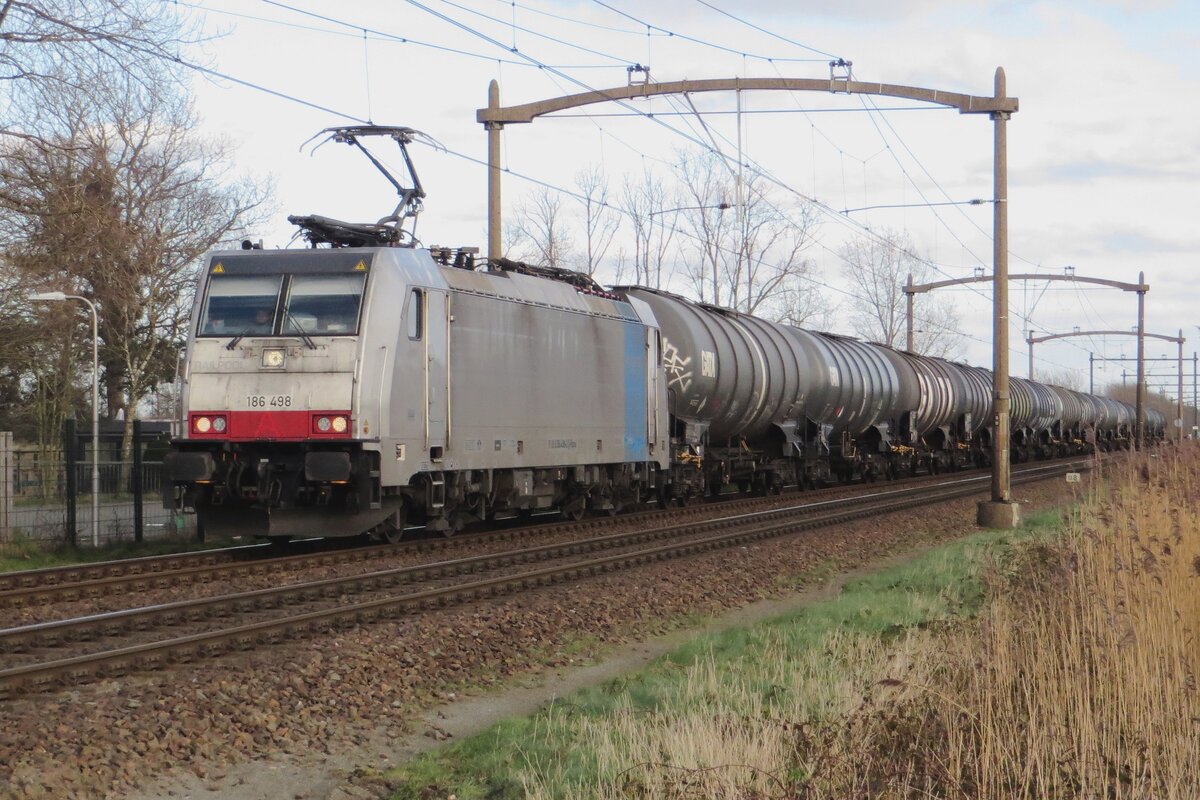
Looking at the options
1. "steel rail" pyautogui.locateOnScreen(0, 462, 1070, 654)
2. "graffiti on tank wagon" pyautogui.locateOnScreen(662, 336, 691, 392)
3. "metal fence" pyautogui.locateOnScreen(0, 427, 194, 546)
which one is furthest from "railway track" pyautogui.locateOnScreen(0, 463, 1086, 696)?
"metal fence" pyautogui.locateOnScreen(0, 427, 194, 546)

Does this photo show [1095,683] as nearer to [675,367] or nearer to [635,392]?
[635,392]

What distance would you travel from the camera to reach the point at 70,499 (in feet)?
53.0

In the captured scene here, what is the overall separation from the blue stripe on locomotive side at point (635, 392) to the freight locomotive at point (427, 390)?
0.13 feet

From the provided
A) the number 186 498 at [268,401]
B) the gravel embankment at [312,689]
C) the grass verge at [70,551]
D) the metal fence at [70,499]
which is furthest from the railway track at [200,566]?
the gravel embankment at [312,689]

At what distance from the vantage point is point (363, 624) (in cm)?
1006

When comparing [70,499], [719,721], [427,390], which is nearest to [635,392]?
[427,390]

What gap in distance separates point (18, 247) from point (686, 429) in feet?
49.7

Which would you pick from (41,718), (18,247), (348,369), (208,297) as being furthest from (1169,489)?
(18,247)

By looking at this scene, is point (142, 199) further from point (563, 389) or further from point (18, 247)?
point (563, 389)

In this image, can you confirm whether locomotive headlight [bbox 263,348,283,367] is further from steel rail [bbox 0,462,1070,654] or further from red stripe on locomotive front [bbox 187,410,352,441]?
steel rail [bbox 0,462,1070,654]

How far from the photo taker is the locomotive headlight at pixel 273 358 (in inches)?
537

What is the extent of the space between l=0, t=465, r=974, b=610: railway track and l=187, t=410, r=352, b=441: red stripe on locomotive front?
4.51 feet

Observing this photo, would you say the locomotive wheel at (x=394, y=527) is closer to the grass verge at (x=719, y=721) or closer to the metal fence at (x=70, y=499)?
the metal fence at (x=70, y=499)

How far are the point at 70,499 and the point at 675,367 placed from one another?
959cm
